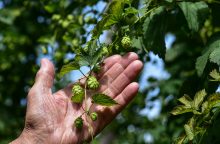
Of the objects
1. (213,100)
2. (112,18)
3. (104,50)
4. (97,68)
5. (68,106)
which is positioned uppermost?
(112,18)

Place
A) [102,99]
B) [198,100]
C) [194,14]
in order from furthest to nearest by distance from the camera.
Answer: [194,14] < [102,99] < [198,100]

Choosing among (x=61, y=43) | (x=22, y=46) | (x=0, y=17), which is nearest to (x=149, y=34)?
(x=61, y=43)

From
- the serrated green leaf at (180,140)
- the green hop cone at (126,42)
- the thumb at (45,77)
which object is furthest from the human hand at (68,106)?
the serrated green leaf at (180,140)

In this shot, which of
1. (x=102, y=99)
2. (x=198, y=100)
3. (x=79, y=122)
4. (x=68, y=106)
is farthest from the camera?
(x=68, y=106)

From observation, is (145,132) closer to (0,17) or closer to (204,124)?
(0,17)

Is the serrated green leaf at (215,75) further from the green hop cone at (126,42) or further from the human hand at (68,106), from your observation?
the human hand at (68,106)

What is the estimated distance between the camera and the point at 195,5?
2357 mm

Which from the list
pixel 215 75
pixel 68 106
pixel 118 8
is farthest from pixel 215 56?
pixel 68 106

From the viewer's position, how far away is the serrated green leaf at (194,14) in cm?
232

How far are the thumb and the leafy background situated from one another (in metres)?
0.17

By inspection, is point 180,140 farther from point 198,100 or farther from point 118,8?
point 118,8

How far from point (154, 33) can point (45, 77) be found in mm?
684

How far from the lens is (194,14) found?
2334mm

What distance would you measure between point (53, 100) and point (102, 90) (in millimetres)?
309
